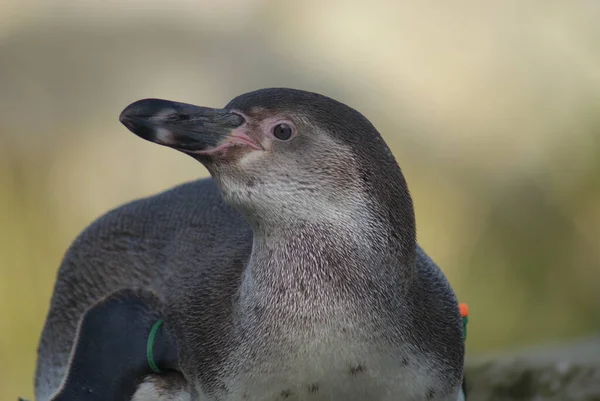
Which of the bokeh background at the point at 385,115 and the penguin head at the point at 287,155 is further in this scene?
the bokeh background at the point at 385,115

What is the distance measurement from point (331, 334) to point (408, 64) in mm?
2197

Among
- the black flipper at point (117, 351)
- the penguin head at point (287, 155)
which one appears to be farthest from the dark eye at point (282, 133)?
the black flipper at point (117, 351)

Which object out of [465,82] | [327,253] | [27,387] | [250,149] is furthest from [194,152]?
[465,82]

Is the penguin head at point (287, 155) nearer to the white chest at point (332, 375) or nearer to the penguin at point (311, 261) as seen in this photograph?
the penguin at point (311, 261)

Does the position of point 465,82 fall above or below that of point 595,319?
above

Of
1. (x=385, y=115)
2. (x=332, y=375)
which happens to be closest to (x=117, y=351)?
(x=332, y=375)

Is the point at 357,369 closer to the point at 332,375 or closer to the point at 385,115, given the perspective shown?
the point at 332,375

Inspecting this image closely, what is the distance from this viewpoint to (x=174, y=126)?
111 centimetres

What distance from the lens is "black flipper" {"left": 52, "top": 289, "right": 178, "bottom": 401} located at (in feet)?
4.24

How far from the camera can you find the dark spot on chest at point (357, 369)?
3.66 feet

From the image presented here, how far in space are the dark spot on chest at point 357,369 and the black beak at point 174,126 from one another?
10.6 inches

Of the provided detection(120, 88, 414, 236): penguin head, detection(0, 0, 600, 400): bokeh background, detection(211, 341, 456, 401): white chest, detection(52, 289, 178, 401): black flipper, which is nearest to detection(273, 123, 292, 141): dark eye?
detection(120, 88, 414, 236): penguin head

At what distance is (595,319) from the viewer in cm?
277

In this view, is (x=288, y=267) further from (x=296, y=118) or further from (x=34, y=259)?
(x=34, y=259)
